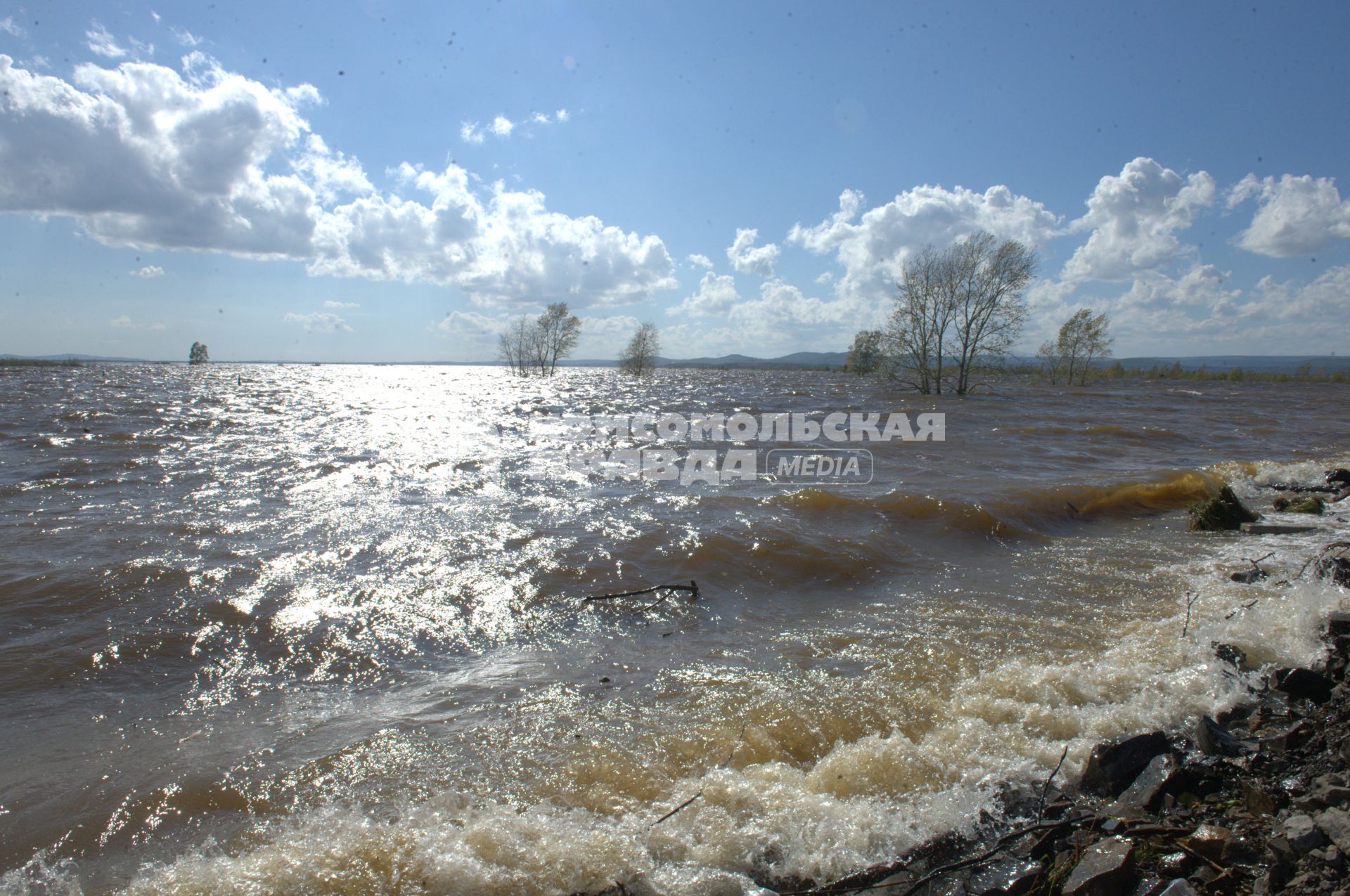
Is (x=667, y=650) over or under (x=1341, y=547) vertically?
under

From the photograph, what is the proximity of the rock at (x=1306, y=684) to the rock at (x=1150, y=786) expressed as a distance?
4.82 feet

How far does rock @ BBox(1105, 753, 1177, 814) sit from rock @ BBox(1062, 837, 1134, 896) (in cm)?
41

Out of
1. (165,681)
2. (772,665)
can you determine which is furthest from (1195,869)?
(165,681)

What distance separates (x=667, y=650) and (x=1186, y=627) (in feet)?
13.3

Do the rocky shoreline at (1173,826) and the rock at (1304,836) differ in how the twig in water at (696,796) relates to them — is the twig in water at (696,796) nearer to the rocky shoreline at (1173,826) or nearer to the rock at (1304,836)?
the rocky shoreline at (1173,826)

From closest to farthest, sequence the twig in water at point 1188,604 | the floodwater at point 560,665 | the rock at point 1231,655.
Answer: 1. the floodwater at point 560,665
2. the rock at point 1231,655
3. the twig in water at point 1188,604

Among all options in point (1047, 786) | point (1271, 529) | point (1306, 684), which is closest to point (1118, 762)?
point (1047, 786)

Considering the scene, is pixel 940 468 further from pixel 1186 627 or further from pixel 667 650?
pixel 667 650

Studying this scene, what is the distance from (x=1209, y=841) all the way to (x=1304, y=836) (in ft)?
0.96

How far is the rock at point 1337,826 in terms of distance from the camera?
220 cm

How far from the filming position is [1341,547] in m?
6.21

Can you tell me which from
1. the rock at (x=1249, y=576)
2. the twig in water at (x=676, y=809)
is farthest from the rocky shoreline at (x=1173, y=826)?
the rock at (x=1249, y=576)

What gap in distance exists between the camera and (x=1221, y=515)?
824 centimetres

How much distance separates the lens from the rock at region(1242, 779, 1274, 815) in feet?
8.46
